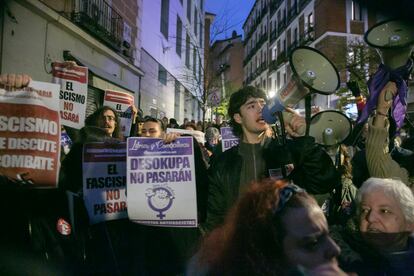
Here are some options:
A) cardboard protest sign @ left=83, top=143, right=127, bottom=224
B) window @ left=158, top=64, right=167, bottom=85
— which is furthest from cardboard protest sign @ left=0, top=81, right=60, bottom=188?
window @ left=158, top=64, right=167, bottom=85

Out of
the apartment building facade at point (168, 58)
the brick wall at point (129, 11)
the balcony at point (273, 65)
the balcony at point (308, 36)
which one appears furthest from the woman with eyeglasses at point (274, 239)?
the balcony at point (273, 65)

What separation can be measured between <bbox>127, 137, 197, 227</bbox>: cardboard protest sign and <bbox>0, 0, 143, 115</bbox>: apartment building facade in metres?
5.24

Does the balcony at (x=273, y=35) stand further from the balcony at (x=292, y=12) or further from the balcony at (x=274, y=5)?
the balcony at (x=292, y=12)

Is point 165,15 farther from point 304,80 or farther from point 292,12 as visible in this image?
point 292,12

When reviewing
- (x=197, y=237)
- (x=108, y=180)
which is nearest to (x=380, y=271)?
(x=197, y=237)

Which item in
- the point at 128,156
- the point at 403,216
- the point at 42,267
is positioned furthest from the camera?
the point at 128,156

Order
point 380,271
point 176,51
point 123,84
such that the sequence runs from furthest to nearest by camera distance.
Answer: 1. point 176,51
2. point 123,84
3. point 380,271

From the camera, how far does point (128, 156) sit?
9.48 ft

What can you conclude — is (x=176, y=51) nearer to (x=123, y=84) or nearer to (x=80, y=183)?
(x=123, y=84)

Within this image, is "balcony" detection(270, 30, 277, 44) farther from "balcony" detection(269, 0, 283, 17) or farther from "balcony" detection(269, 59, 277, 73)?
"balcony" detection(269, 59, 277, 73)

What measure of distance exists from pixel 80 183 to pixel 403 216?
2.21 meters

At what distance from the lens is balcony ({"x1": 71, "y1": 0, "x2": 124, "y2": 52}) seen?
31.5 feet

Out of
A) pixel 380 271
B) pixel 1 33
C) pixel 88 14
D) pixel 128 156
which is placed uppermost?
pixel 88 14

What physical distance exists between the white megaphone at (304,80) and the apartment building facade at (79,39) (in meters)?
6.00
